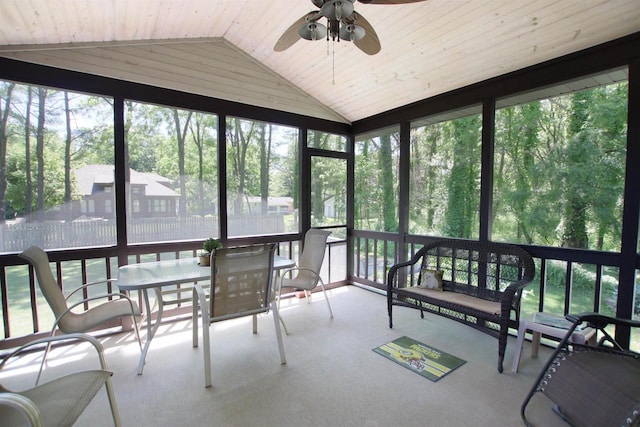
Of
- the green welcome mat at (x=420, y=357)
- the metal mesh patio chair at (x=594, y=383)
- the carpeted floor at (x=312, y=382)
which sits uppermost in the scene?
the metal mesh patio chair at (x=594, y=383)

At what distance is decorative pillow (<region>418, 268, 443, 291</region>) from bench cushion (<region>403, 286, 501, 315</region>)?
0.08m

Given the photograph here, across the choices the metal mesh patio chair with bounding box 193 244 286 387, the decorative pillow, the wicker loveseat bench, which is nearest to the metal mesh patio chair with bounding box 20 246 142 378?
the metal mesh patio chair with bounding box 193 244 286 387

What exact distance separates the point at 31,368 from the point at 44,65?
102 inches

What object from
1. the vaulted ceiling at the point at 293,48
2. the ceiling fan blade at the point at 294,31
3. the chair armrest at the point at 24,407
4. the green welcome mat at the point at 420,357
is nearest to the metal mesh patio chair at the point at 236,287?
the green welcome mat at the point at 420,357

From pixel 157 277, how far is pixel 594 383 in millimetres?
2959

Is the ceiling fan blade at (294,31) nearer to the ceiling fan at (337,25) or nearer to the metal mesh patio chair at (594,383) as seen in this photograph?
the ceiling fan at (337,25)

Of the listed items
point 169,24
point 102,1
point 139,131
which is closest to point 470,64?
point 169,24

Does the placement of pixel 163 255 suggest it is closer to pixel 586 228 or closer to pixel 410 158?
pixel 410 158

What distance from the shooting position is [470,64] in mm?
3023

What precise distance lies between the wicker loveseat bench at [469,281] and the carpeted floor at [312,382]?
26 cm

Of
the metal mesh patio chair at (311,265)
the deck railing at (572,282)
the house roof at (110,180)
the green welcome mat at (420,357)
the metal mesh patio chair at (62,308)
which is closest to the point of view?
the metal mesh patio chair at (62,308)

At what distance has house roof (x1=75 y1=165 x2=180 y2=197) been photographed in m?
2.96

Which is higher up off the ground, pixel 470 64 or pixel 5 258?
pixel 470 64

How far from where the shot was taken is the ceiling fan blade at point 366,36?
194 centimetres
